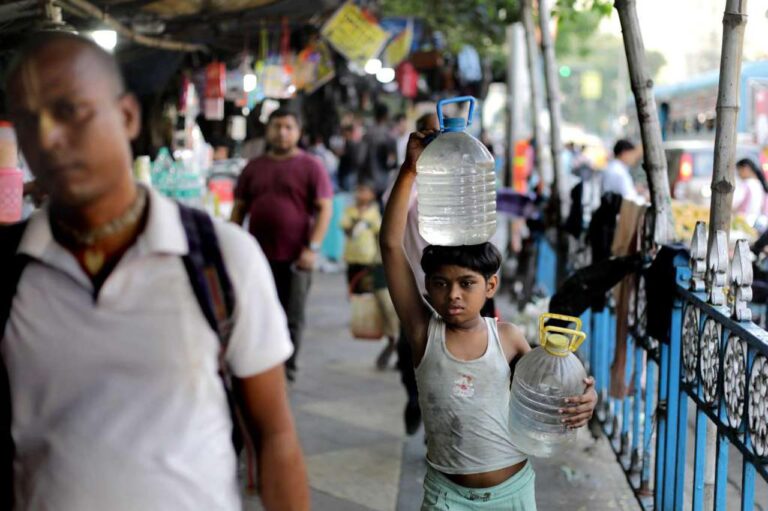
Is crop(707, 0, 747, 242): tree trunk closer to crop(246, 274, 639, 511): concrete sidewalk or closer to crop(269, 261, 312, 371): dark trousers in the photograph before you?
crop(246, 274, 639, 511): concrete sidewalk

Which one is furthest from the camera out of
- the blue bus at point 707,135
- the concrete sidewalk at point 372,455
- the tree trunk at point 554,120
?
the blue bus at point 707,135

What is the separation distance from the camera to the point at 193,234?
1992 mm

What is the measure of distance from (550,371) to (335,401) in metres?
4.25

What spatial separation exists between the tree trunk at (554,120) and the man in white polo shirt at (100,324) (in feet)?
22.9

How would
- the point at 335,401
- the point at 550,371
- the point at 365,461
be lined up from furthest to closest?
1. the point at 335,401
2. the point at 365,461
3. the point at 550,371

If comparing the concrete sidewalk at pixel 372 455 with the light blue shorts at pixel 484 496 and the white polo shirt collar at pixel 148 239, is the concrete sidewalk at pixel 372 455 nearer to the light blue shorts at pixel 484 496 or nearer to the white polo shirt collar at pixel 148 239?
the light blue shorts at pixel 484 496

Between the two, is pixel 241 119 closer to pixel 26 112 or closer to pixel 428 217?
pixel 428 217

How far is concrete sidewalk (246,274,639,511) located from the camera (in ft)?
16.9

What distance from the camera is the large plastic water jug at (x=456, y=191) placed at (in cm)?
352

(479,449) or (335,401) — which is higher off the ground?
(479,449)

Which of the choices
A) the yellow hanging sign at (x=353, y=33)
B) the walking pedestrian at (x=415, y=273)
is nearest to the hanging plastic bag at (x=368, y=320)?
the walking pedestrian at (x=415, y=273)

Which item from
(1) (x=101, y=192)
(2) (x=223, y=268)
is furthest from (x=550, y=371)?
(1) (x=101, y=192)

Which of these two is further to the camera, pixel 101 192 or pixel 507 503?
pixel 507 503

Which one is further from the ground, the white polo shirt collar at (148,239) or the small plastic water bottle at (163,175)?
the white polo shirt collar at (148,239)
